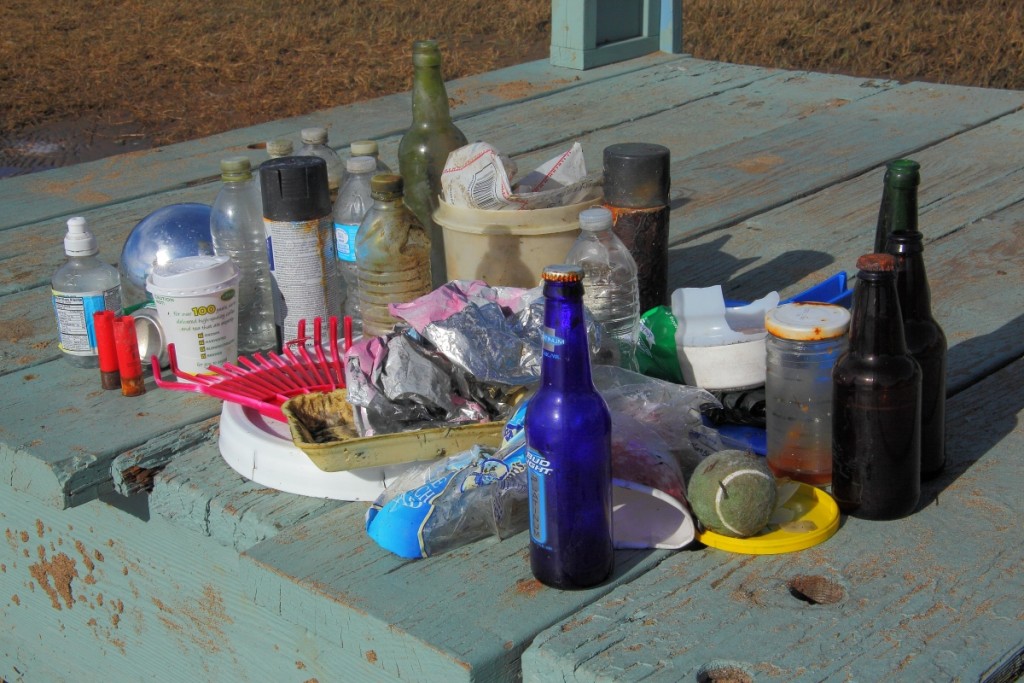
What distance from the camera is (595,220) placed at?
5.51 feet

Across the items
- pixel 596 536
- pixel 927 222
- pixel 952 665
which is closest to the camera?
pixel 952 665

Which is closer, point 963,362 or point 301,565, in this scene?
point 301,565

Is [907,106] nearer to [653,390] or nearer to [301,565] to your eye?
[653,390]

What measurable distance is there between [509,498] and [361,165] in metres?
0.74

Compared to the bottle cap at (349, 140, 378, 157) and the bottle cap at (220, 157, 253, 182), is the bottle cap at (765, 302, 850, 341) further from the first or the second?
the bottle cap at (220, 157, 253, 182)

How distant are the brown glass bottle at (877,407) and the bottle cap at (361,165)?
0.87 meters

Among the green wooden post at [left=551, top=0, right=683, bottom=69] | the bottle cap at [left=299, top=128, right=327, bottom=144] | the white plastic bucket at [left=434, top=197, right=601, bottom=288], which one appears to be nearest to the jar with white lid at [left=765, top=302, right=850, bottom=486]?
the white plastic bucket at [left=434, top=197, right=601, bottom=288]

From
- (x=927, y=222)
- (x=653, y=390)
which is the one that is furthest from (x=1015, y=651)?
(x=927, y=222)

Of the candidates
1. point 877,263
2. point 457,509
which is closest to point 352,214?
point 457,509

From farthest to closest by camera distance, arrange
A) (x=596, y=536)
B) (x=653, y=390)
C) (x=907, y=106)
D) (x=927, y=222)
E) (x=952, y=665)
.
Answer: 1. (x=907, y=106)
2. (x=927, y=222)
3. (x=653, y=390)
4. (x=596, y=536)
5. (x=952, y=665)

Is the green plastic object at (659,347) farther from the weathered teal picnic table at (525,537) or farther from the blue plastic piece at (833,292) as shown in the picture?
the weathered teal picnic table at (525,537)

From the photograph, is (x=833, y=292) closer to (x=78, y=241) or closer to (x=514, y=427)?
(x=514, y=427)

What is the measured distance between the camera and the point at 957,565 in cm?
131

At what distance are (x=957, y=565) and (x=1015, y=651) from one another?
0.51ft
